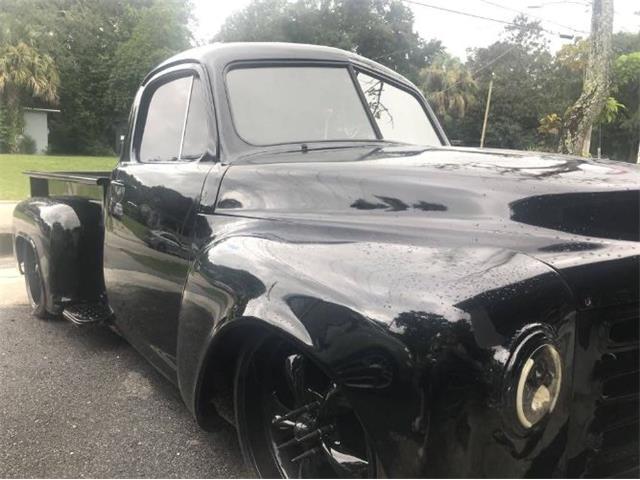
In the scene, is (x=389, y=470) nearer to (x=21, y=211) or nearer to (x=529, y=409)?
(x=529, y=409)

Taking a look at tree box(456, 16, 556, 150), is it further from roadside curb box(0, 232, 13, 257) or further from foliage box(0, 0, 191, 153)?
roadside curb box(0, 232, 13, 257)

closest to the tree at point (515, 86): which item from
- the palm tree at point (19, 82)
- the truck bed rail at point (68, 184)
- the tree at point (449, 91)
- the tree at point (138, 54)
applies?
the tree at point (449, 91)

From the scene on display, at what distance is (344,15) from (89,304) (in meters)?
8.12

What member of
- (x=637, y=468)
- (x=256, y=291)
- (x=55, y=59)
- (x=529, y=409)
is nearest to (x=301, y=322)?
(x=256, y=291)

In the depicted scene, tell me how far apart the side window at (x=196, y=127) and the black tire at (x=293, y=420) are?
1187 millimetres

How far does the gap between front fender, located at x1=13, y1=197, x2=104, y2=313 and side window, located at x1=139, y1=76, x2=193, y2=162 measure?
757 mm

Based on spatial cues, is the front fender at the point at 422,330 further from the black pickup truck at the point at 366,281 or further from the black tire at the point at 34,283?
the black tire at the point at 34,283

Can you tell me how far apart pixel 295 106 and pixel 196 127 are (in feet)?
1.69

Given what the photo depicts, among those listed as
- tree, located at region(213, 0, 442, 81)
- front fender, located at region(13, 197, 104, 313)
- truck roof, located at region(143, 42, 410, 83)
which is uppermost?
tree, located at region(213, 0, 442, 81)

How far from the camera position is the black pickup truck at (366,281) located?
55.8 inches

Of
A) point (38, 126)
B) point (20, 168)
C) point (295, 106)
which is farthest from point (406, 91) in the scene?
point (38, 126)

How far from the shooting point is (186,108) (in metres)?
3.09

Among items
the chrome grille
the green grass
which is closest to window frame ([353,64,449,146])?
the chrome grille

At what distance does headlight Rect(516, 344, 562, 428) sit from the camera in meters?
1.38
